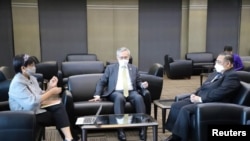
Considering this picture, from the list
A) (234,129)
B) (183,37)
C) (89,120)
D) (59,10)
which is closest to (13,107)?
(89,120)

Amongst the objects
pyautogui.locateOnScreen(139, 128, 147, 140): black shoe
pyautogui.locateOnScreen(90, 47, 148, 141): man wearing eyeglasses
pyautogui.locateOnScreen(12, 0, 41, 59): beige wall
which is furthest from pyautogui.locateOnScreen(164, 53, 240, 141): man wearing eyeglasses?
pyautogui.locateOnScreen(12, 0, 41, 59): beige wall

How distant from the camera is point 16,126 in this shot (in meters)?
2.42

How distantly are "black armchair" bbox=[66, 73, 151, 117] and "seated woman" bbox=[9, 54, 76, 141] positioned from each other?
0.43 metres

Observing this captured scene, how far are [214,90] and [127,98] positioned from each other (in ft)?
4.14

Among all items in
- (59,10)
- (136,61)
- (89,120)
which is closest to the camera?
(89,120)

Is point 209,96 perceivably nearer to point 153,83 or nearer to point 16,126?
point 153,83

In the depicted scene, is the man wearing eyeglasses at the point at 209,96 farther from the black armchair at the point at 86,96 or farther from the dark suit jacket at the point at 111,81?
the dark suit jacket at the point at 111,81

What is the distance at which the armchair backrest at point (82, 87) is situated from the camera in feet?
13.6

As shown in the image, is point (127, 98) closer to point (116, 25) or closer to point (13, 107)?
point (13, 107)

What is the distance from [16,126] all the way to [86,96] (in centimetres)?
181

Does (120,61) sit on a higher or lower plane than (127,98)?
higher

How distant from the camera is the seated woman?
9.43ft

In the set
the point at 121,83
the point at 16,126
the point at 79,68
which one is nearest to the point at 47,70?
the point at 79,68

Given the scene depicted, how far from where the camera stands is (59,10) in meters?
9.15
